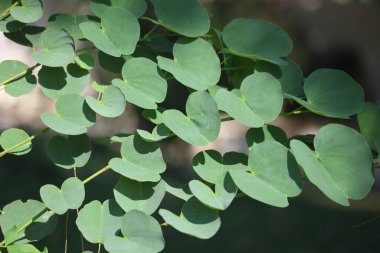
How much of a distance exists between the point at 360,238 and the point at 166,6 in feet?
6.67

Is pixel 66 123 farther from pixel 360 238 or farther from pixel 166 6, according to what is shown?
pixel 360 238

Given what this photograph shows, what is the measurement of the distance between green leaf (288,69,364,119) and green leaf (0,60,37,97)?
31 cm

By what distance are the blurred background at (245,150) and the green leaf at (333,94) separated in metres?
1.40

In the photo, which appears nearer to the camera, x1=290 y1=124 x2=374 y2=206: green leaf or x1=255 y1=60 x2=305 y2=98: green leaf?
x1=290 y1=124 x2=374 y2=206: green leaf

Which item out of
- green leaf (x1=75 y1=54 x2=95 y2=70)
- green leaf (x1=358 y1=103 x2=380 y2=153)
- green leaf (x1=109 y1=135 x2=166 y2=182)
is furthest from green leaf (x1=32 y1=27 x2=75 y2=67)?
green leaf (x1=358 y1=103 x2=380 y2=153)

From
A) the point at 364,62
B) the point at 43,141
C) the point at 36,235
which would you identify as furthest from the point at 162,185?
the point at 364,62

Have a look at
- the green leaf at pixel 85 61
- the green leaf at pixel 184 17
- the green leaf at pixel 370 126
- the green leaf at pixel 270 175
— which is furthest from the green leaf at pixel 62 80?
the green leaf at pixel 370 126

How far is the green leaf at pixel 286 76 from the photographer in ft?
2.54

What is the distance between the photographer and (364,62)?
Answer: 13.7 ft

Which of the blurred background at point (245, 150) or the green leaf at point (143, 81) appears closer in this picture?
the green leaf at point (143, 81)

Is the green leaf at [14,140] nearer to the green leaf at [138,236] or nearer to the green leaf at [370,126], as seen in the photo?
the green leaf at [138,236]

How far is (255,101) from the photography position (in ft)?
2.30

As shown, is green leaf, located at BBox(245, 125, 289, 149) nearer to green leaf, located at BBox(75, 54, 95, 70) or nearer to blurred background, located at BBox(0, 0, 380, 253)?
green leaf, located at BBox(75, 54, 95, 70)

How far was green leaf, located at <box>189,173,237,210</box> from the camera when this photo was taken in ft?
2.04
